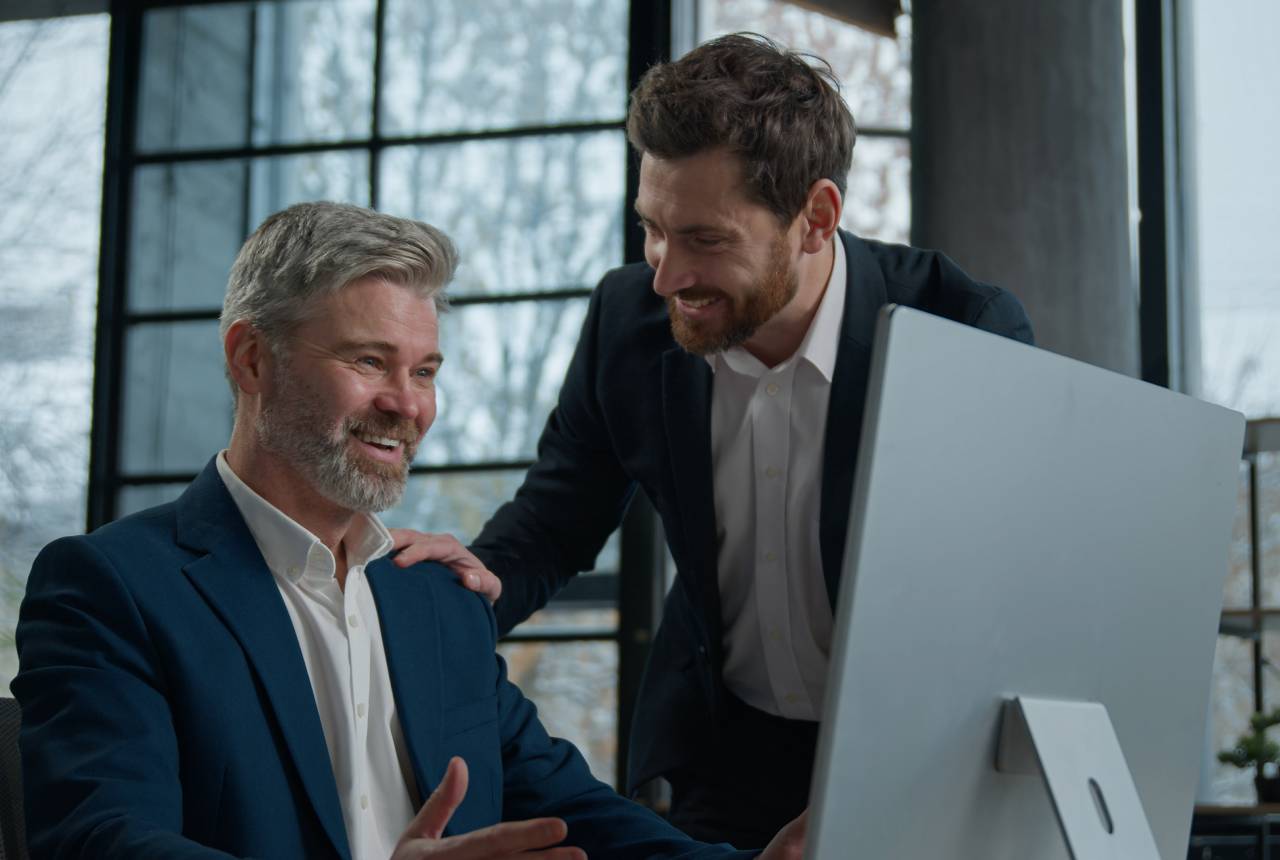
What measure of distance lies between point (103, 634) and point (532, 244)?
2.91 metres

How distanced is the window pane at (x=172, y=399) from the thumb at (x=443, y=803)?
3420 mm

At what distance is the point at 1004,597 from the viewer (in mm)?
937

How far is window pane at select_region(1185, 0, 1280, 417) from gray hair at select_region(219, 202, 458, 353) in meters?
2.72

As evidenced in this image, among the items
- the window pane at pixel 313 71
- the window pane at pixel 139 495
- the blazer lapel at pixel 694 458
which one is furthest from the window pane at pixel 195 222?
the blazer lapel at pixel 694 458

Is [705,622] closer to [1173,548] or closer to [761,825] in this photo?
[761,825]

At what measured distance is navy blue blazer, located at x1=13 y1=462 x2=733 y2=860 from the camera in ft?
4.24

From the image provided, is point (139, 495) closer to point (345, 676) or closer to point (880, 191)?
point (880, 191)

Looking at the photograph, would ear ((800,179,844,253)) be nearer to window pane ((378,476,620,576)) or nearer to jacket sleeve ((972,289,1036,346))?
jacket sleeve ((972,289,1036,346))

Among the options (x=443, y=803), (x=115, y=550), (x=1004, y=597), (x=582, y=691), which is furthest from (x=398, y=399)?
(x=582, y=691)

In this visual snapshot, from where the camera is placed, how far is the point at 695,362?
191cm

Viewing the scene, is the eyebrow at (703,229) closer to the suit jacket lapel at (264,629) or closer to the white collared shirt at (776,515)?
the white collared shirt at (776,515)

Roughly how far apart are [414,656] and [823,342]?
62 cm

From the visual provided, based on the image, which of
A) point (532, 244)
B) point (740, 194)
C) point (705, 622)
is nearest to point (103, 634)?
point (705, 622)

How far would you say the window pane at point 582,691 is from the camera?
3941 millimetres
